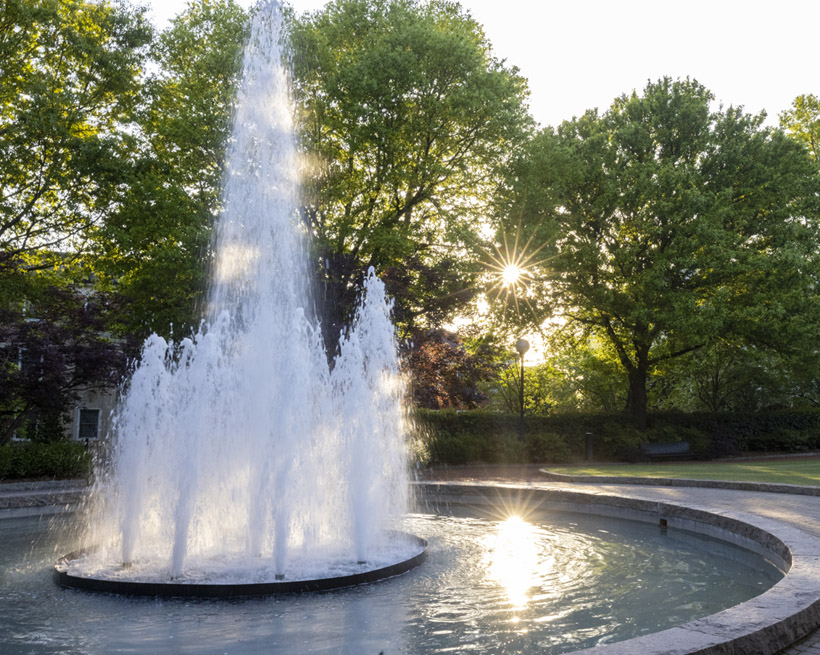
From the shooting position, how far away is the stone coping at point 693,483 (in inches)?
571

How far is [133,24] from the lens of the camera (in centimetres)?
2281

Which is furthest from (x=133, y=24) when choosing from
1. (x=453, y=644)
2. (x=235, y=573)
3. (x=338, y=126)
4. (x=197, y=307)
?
(x=453, y=644)

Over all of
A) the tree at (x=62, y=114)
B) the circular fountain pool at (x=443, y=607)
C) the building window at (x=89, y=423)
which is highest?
the tree at (x=62, y=114)

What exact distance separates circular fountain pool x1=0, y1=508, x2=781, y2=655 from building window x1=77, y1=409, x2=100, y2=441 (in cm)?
2383

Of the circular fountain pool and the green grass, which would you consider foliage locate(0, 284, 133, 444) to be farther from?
the green grass

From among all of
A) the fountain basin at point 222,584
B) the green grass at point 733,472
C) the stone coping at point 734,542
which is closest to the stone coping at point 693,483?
the green grass at point 733,472

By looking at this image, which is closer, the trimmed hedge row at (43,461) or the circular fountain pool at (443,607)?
the circular fountain pool at (443,607)

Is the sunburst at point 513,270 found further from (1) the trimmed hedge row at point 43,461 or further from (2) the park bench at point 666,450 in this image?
(1) the trimmed hedge row at point 43,461

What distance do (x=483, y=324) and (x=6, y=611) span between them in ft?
78.7

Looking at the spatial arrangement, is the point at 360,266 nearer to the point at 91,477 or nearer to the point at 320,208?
the point at 320,208

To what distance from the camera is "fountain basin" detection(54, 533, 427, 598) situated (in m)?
6.95

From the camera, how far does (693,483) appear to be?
16.1m

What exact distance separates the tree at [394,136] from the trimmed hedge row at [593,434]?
4235 millimetres

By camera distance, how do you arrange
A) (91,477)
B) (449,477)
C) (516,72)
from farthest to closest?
(516,72), (449,477), (91,477)
